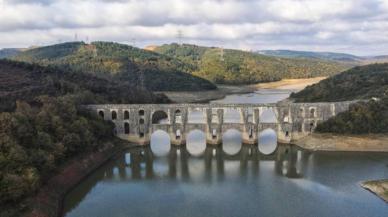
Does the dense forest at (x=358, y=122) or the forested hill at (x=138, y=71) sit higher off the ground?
the forested hill at (x=138, y=71)

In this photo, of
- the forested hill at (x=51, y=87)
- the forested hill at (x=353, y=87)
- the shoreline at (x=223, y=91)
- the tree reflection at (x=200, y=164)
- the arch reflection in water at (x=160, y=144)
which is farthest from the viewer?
the shoreline at (x=223, y=91)

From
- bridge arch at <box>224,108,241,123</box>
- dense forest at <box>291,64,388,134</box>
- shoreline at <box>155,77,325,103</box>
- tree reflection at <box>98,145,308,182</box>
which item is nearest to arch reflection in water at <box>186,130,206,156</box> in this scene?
tree reflection at <box>98,145,308,182</box>

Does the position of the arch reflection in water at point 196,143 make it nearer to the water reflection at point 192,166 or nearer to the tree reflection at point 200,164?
the water reflection at point 192,166

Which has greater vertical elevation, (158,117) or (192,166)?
(158,117)

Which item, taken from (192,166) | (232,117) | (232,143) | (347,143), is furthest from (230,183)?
(232,117)

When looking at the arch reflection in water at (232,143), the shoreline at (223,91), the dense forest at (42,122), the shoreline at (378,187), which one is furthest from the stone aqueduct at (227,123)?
the shoreline at (223,91)

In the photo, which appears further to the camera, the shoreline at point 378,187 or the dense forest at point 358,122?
the dense forest at point 358,122

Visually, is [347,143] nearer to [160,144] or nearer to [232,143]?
[232,143]

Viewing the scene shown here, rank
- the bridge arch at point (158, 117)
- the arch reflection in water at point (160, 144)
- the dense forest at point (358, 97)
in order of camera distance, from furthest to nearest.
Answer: the bridge arch at point (158, 117)
the arch reflection in water at point (160, 144)
the dense forest at point (358, 97)

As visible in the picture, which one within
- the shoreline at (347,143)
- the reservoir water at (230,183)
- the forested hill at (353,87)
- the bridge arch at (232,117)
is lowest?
the reservoir water at (230,183)
